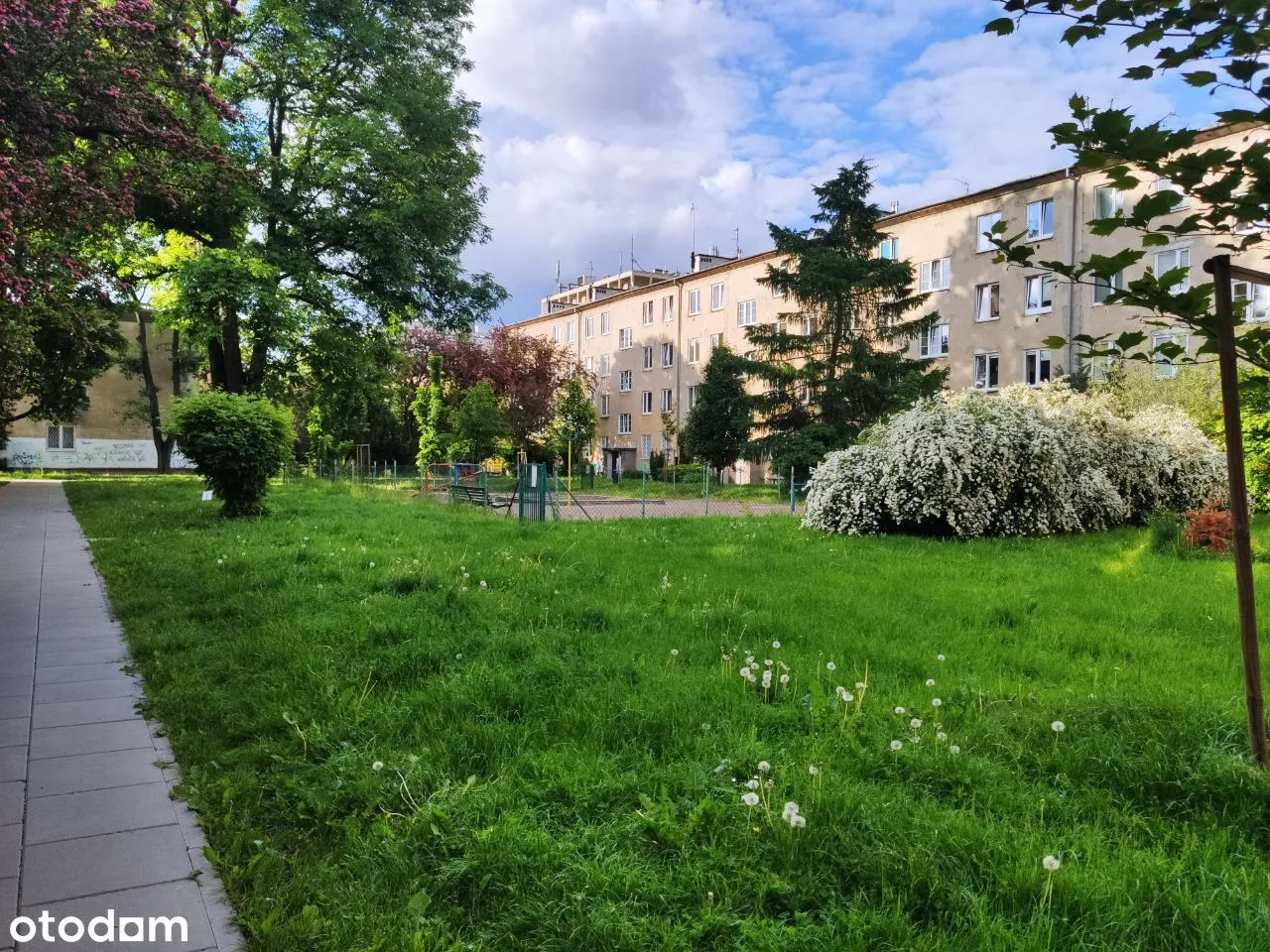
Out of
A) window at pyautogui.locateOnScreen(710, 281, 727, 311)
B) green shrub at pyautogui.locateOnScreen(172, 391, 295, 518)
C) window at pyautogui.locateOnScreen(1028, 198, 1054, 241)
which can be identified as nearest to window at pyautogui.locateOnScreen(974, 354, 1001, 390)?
window at pyautogui.locateOnScreen(1028, 198, 1054, 241)

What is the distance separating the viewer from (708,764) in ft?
11.2

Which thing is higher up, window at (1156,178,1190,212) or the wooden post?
window at (1156,178,1190,212)

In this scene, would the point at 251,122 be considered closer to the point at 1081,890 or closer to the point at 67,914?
the point at 67,914

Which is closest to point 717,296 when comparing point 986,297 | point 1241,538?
point 986,297

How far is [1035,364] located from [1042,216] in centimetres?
566

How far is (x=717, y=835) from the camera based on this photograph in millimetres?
2887

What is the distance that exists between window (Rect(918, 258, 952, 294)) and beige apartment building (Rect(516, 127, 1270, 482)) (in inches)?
1.8

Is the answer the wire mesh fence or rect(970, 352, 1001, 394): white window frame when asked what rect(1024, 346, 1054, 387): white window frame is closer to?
rect(970, 352, 1001, 394): white window frame

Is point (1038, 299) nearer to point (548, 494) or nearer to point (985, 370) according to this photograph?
point (985, 370)

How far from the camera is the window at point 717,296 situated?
148 ft

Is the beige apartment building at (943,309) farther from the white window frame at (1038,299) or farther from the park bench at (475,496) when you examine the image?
the park bench at (475,496)

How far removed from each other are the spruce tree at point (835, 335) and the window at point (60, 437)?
135ft

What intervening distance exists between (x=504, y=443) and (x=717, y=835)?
107 ft

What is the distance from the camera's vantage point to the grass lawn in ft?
8.08
